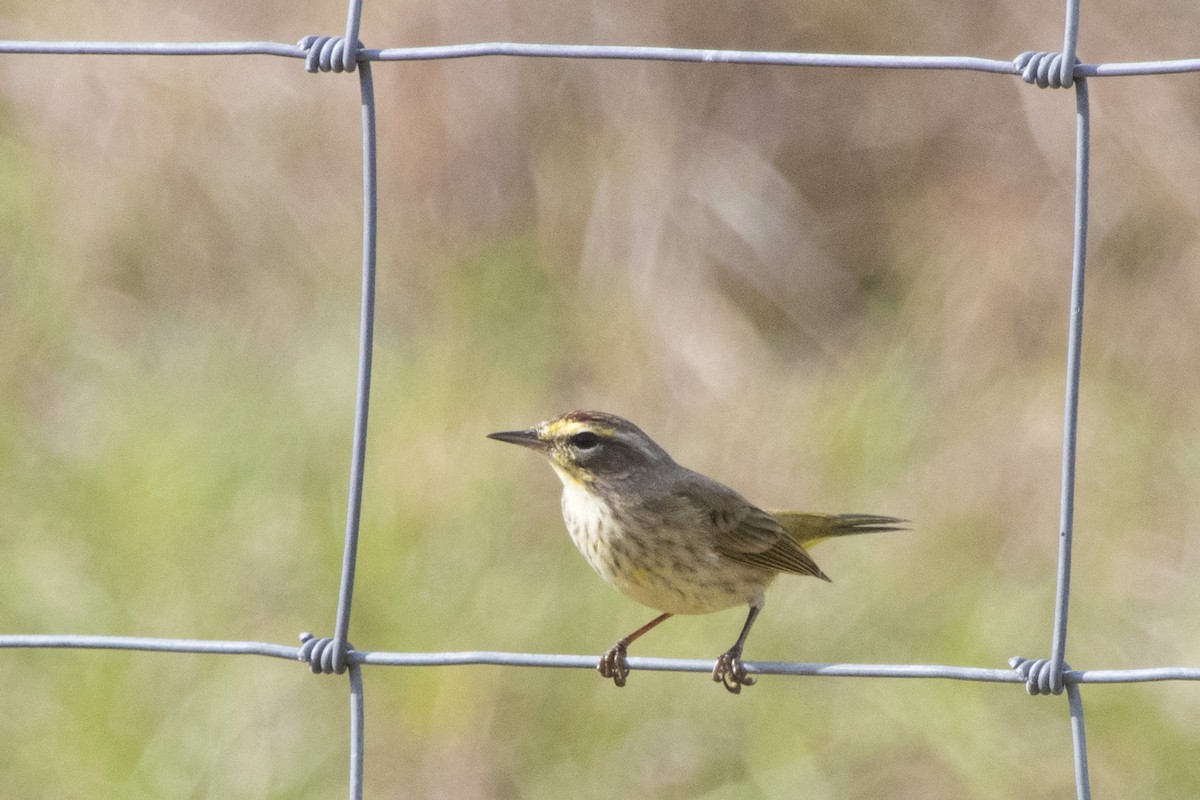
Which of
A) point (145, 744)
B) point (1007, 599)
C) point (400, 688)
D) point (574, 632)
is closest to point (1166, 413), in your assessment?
point (1007, 599)

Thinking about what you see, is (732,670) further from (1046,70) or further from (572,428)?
(1046,70)

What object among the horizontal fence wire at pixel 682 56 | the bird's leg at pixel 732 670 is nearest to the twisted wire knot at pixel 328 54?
the horizontal fence wire at pixel 682 56

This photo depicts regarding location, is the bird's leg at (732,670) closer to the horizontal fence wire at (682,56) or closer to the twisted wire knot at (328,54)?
the horizontal fence wire at (682,56)

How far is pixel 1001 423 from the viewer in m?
7.78

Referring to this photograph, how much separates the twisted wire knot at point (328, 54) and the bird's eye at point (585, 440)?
150 centimetres

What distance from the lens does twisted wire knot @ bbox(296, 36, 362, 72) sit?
3121 mm

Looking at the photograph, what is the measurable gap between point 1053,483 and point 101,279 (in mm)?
4930

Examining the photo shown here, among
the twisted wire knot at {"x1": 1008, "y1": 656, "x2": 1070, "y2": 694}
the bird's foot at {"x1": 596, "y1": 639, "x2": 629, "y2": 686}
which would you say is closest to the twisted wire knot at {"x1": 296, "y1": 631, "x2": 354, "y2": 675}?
the bird's foot at {"x1": 596, "y1": 639, "x2": 629, "y2": 686}

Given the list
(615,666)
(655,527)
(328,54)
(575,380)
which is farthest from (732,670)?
(575,380)

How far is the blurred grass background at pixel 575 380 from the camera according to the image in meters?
5.78

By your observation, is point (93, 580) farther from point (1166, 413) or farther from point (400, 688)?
point (1166, 413)

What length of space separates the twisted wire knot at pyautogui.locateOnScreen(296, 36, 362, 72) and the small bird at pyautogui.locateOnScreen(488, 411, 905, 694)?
124cm

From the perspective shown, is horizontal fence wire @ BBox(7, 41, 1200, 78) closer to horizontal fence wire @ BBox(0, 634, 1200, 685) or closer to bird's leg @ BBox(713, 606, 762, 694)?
horizontal fence wire @ BBox(0, 634, 1200, 685)

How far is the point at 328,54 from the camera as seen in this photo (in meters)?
3.14
